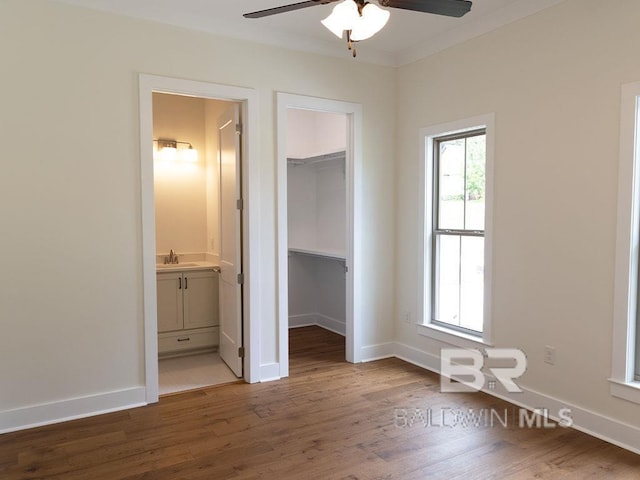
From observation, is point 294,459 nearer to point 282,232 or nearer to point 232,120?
point 282,232

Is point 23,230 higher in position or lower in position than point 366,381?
higher

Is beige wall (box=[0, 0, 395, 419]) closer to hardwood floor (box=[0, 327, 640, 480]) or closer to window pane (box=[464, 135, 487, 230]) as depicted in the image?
hardwood floor (box=[0, 327, 640, 480])

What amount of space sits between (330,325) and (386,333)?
1305 millimetres

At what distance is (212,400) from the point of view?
351cm

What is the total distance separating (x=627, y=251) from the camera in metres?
2.71

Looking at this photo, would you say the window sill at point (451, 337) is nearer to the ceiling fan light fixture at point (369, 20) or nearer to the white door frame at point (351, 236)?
the white door frame at point (351, 236)

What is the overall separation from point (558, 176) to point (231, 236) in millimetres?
2612

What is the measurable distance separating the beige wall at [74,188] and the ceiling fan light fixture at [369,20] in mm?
1833

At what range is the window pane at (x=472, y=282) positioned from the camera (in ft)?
12.4

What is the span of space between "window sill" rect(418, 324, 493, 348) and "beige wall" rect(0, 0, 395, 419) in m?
2.47

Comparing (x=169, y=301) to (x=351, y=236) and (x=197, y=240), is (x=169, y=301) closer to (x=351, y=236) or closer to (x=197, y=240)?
(x=197, y=240)

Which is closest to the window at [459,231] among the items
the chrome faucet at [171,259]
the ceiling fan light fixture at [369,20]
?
the ceiling fan light fixture at [369,20]

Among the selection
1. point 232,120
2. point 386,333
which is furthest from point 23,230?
point 386,333

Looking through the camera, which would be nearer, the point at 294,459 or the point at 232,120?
the point at 294,459
